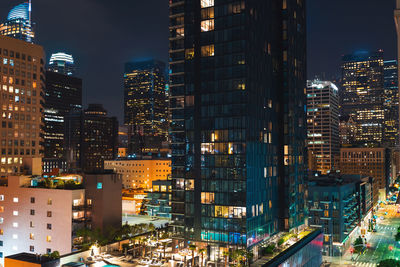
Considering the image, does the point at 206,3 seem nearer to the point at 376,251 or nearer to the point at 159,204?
the point at 159,204

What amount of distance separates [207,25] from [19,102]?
65031 mm

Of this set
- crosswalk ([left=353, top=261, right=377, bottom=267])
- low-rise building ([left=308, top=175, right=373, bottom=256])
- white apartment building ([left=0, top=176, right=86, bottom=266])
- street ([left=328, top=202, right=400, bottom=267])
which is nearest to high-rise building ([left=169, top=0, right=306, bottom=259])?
white apartment building ([left=0, top=176, right=86, bottom=266])

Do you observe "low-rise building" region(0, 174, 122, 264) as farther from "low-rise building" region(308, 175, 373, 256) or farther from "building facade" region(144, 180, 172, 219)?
"low-rise building" region(308, 175, 373, 256)

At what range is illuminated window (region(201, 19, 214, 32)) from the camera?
8455 cm

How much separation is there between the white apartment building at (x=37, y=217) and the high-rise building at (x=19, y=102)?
27.2m

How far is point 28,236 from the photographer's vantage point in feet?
266

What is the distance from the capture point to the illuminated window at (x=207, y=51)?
277ft

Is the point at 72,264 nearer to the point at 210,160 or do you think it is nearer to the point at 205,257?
the point at 205,257

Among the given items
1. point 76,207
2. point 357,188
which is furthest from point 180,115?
point 357,188

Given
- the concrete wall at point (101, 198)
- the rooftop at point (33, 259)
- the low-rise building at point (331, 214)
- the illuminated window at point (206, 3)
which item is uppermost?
the illuminated window at point (206, 3)

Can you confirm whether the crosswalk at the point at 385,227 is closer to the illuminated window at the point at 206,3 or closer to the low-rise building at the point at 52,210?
the low-rise building at the point at 52,210

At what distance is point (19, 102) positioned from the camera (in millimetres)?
113438

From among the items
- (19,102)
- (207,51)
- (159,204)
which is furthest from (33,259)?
(159,204)

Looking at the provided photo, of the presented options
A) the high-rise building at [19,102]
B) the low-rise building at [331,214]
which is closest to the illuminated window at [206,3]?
the high-rise building at [19,102]
